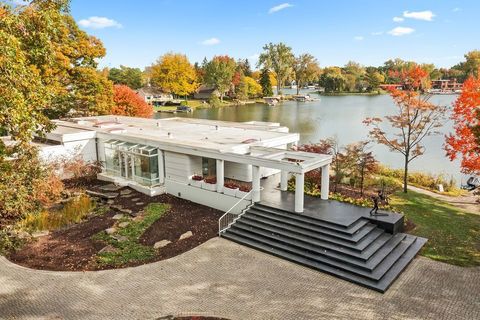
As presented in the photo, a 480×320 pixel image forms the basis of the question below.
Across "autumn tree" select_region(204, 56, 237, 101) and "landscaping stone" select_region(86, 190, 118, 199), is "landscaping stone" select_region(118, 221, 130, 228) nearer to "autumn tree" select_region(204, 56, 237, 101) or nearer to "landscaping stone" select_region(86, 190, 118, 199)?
"landscaping stone" select_region(86, 190, 118, 199)

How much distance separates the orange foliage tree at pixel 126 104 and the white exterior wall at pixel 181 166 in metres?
20.6

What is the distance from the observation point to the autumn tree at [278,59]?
361ft

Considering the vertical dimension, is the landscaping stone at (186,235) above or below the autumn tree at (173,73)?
below

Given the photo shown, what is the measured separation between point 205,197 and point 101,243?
5997mm

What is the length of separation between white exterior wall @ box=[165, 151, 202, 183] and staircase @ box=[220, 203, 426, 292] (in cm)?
538

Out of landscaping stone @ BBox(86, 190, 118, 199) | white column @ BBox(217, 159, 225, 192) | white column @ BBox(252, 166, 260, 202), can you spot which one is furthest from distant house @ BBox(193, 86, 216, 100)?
white column @ BBox(252, 166, 260, 202)

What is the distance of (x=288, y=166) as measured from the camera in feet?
50.4

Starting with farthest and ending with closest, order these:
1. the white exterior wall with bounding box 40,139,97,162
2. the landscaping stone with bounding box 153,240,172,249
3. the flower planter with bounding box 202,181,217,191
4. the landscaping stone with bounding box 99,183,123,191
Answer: the white exterior wall with bounding box 40,139,97,162 → the landscaping stone with bounding box 99,183,123,191 → the flower planter with bounding box 202,181,217,191 → the landscaping stone with bounding box 153,240,172,249

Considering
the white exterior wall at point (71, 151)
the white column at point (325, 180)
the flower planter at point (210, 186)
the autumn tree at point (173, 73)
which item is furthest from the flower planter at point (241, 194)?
the autumn tree at point (173, 73)

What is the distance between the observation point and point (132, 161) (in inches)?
877

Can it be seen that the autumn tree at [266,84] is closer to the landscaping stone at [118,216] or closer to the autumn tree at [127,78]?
the autumn tree at [127,78]

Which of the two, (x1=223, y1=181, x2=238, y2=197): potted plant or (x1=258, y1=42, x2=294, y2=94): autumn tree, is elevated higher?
(x1=258, y1=42, x2=294, y2=94): autumn tree

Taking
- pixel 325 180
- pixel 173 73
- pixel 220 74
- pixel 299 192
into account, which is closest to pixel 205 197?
pixel 299 192

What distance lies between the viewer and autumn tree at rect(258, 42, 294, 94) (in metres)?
110
